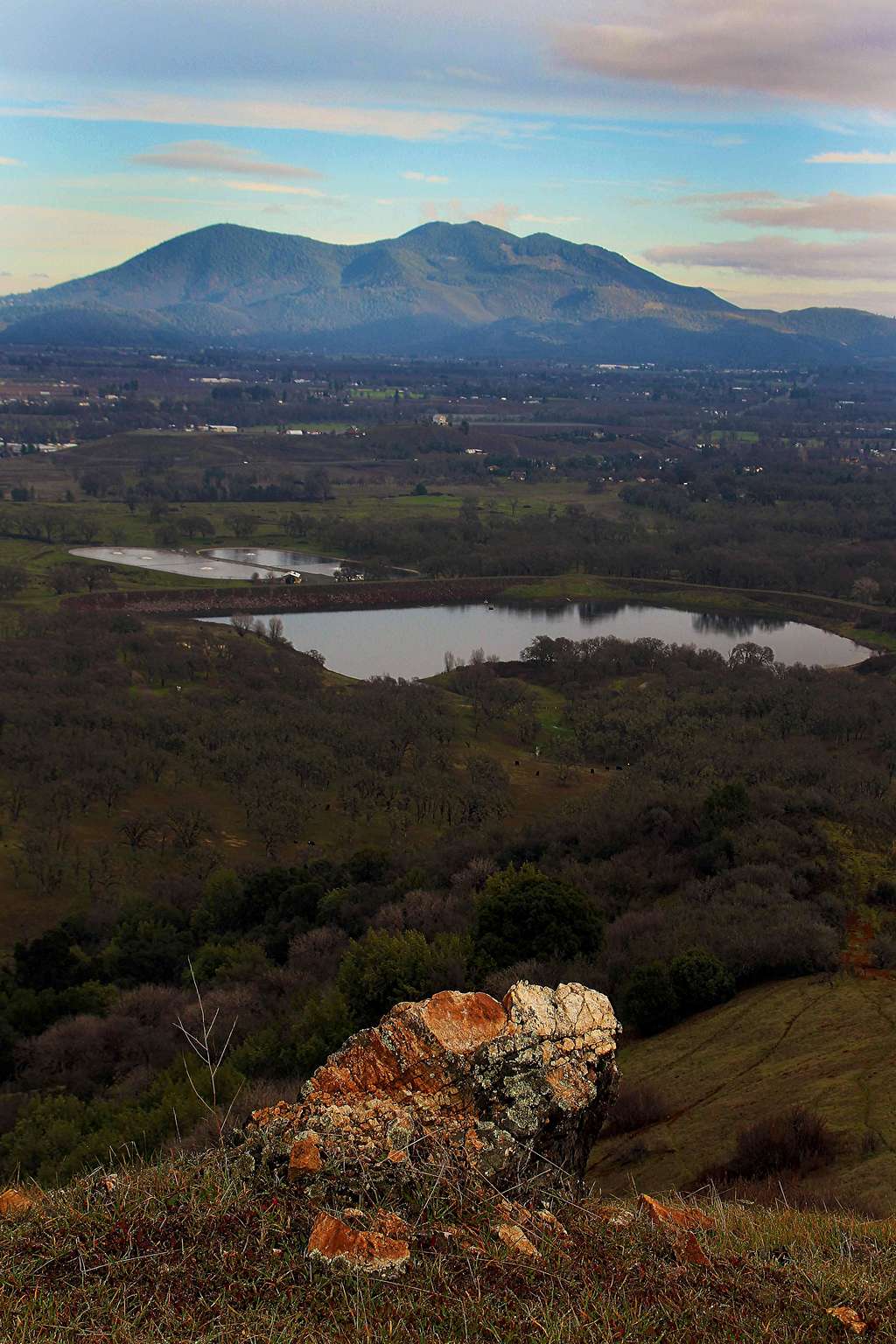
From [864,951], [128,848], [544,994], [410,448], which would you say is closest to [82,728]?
[128,848]

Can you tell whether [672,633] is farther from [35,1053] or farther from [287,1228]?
[287,1228]

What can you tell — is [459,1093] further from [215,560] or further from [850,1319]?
[215,560]

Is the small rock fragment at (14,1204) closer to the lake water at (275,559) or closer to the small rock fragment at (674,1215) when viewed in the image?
the small rock fragment at (674,1215)

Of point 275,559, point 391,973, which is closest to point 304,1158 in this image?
point 391,973

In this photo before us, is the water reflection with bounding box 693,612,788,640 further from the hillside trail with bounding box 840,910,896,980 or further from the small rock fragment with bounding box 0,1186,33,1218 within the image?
the small rock fragment with bounding box 0,1186,33,1218

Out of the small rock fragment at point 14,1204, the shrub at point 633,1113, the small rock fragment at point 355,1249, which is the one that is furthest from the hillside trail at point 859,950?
the small rock fragment at point 14,1204

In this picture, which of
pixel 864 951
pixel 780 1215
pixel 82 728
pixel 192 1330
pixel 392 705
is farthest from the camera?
pixel 392 705
